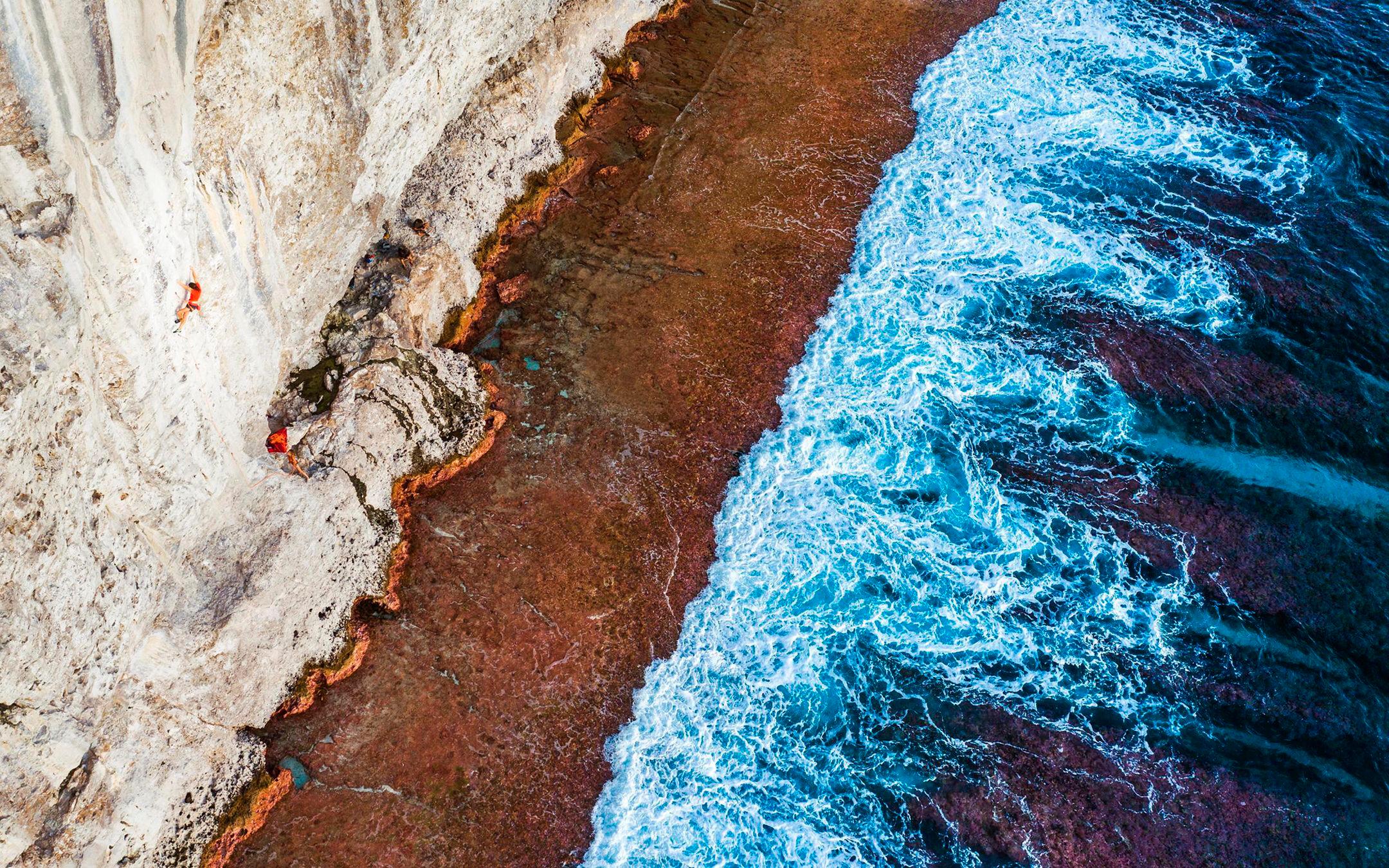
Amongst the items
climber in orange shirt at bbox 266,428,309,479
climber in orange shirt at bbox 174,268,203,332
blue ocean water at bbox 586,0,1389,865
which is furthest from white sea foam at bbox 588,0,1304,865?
climber in orange shirt at bbox 174,268,203,332

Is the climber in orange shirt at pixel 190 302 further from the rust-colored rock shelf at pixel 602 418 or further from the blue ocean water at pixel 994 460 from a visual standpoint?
the blue ocean water at pixel 994 460

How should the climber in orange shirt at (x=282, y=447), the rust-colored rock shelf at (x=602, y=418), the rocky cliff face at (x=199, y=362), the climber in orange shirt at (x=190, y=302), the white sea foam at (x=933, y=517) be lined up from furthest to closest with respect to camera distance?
the climber in orange shirt at (x=282, y=447)
the white sea foam at (x=933, y=517)
the rust-colored rock shelf at (x=602, y=418)
the climber in orange shirt at (x=190, y=302)
the rocky cliff face at (x=199, y=362)

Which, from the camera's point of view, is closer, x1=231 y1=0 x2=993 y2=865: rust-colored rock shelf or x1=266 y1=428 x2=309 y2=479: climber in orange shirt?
x1=231 y1=0 x2=993 y2=865: rust-colored rock shelf

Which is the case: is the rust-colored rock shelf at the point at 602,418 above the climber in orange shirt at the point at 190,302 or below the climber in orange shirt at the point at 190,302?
below

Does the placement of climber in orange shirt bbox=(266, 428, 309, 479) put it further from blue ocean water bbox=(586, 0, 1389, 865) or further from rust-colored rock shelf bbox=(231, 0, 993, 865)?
blue ocean water bbox=(586, 0, 1389, 865)

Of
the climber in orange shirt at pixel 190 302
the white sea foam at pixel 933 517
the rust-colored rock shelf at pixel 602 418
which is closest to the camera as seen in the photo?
the climber in orange shirt at pixel 190 302

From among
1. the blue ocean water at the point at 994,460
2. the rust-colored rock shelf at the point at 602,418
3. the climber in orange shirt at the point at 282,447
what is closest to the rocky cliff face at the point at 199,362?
the climber in orange shirt at the point at 282,447

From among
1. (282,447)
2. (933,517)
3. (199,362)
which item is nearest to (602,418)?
(282,447)

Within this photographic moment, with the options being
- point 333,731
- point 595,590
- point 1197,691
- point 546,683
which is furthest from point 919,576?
point 333,731
